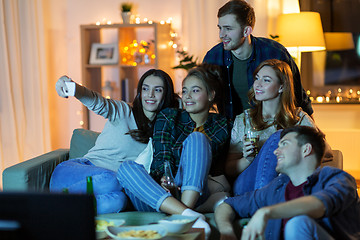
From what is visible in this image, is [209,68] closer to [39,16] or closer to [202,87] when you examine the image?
[202,87]

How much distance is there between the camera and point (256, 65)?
9.62 feet

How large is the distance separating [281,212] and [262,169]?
652 mm

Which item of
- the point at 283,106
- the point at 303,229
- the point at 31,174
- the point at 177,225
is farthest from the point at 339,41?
the point at 177,225

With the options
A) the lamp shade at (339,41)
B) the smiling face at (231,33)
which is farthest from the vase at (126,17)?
the smiling face at (231,33)

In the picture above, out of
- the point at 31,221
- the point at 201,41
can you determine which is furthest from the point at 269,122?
the point at 201,41

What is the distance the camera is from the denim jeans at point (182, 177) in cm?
228

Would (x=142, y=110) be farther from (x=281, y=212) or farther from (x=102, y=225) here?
(x=281, y=212)

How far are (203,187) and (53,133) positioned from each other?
3.27 meters

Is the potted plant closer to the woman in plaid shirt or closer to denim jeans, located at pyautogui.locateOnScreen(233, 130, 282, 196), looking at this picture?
the woman in plaid shirt

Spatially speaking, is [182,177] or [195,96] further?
[195,96]

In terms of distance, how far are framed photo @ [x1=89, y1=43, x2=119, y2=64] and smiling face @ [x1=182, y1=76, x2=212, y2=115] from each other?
2328 millimetres

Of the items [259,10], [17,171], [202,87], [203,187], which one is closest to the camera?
[203,187]

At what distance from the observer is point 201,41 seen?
4891 millimetres

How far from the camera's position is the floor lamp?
452 centimetres
